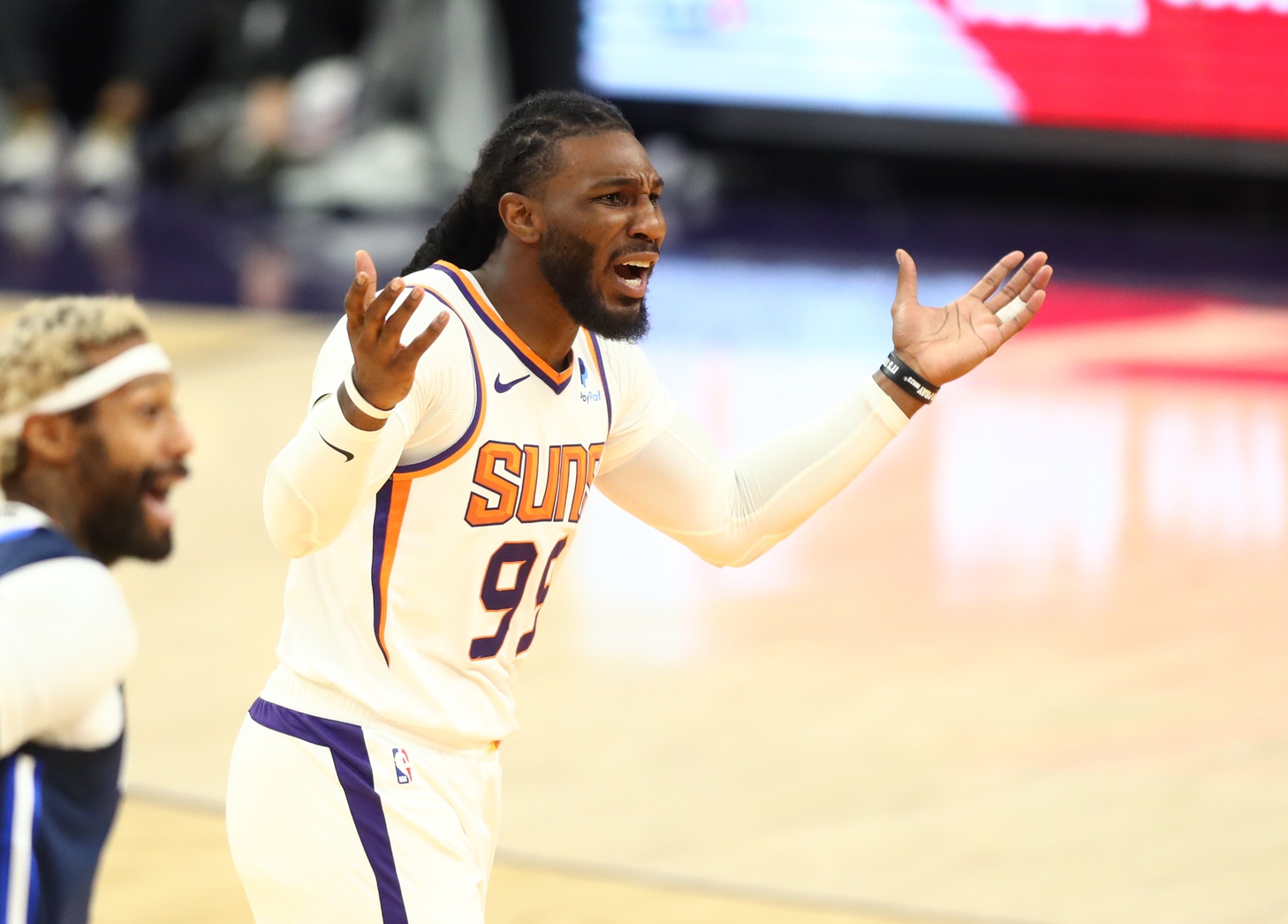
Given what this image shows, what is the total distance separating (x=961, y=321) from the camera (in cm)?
318

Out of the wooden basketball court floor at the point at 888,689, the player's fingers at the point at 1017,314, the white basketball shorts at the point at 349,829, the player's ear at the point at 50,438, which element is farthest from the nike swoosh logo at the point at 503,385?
the wooden basketball court floor at the point at 888,689

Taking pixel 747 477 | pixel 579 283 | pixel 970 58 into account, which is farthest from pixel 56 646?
pixel 970 58

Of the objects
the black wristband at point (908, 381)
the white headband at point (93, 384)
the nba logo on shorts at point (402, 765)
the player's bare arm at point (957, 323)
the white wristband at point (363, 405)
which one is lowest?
the nba logo on shorts at point (402, 765)

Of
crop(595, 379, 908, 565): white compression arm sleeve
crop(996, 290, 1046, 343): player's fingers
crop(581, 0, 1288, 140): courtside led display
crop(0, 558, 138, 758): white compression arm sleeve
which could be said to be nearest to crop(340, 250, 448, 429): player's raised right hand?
crop(0, 558, 138, 758): white compression arm sleeve

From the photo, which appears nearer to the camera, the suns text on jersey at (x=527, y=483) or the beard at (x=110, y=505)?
the suns text on jersey at (x=527, y=483)

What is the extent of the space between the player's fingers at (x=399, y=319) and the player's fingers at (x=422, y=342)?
19 millimetres

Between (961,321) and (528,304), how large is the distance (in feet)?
2.43

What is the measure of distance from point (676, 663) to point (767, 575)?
0.95 metres

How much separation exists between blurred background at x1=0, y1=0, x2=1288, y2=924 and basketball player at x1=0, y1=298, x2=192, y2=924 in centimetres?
162

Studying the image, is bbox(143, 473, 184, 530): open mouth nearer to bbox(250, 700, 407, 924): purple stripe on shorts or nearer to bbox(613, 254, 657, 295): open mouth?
bbox(250, 700, 407, 924): purple stripe on shorts

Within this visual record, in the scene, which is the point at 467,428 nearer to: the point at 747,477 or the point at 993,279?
the point at 747,477

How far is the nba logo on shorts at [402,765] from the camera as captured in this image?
2795 mm

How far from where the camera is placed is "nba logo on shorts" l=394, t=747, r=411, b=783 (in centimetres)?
279

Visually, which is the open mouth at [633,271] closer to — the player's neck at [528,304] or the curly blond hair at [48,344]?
the player's neck at [528,304]
